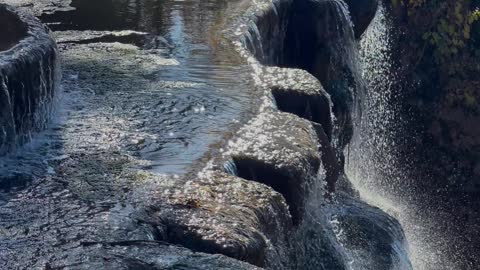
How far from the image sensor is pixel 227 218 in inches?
201

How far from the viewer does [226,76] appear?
808 centimetres

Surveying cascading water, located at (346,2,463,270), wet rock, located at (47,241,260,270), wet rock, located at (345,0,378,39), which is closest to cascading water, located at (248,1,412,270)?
cascading water, located at (346,2,463,270)

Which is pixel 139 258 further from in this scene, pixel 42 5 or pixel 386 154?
pixel 386 154

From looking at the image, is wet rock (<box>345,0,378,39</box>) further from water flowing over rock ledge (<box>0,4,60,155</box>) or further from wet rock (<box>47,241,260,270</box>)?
wet rock (<box>47,241,260,270</box>)

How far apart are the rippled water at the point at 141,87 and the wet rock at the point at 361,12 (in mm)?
2297

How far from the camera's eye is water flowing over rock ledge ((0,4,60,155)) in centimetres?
614

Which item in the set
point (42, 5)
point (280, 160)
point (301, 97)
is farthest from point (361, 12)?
point (280, 160)

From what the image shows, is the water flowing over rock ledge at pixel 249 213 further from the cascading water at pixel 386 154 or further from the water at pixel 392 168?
the water at pixel 392 168

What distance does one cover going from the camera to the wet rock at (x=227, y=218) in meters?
4.87

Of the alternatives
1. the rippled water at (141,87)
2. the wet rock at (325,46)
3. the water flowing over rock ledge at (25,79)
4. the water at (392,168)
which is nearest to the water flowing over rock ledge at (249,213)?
the rippled water at (141,87)

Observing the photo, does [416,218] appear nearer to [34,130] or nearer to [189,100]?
[189,100]

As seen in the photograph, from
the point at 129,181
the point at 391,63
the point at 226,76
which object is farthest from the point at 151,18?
the point at 391,63

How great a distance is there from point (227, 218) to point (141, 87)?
108 inches

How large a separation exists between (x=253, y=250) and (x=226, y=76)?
3.33 m
